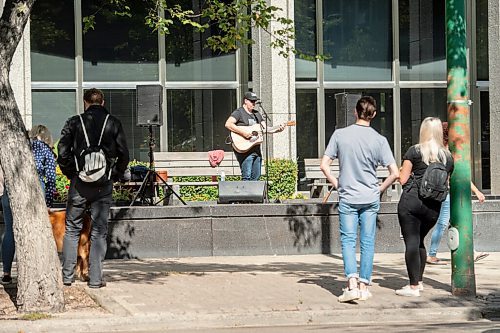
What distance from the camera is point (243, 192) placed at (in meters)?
15.8

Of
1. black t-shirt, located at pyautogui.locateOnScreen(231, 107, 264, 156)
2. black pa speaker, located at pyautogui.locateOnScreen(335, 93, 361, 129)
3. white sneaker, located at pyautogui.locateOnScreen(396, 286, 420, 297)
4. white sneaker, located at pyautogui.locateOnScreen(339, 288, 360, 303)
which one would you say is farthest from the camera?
black pa speaker, located at pyautogui.locateOnScreen(335, 93, 361, 129)

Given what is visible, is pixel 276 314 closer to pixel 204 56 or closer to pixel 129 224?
pixel 129 224

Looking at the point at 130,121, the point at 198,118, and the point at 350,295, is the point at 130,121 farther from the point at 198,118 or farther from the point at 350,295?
the point at 350,295

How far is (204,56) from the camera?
24328mm

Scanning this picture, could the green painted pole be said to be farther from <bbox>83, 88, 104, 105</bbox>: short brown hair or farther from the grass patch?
the grass patch

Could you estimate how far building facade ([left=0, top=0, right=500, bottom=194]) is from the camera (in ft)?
77.6

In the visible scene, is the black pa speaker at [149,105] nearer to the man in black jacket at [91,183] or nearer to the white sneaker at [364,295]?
the man in black jacket at [91,183]

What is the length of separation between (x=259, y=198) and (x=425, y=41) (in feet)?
35.2

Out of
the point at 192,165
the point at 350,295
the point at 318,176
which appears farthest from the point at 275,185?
the point at 350,295

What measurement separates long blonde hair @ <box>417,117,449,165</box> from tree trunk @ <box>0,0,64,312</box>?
12.5 ft

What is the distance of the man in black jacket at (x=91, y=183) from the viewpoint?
1102 cm

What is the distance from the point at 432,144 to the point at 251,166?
20.8 feet

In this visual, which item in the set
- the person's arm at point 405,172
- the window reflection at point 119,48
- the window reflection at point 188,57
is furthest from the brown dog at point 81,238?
the window reflection at point 188,57

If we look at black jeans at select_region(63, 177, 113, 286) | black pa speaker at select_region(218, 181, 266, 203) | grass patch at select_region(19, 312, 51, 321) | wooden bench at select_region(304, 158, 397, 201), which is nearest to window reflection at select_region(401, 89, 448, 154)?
wooden bench at select_region(304, 158, 397, 201)
